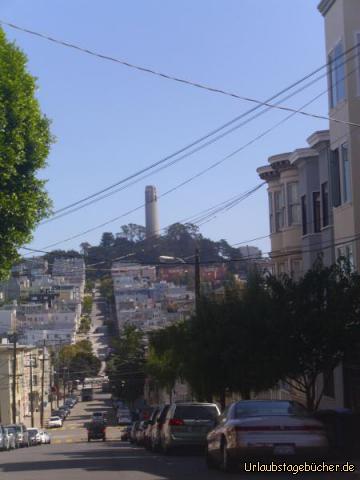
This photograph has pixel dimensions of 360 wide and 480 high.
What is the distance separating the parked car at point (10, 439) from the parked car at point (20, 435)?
863mm

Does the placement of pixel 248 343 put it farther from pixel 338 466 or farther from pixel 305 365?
pixel 338 466

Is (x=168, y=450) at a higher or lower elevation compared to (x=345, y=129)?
lower

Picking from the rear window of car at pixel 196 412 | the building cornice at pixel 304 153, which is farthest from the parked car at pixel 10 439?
the rear window of car at pixel 196 412

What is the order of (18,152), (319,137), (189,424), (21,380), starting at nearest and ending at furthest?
(18,152) < (189,424) < (319,137) < (21,380)

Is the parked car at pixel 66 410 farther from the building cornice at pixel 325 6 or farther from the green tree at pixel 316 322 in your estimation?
the green tree at pixel 316 322

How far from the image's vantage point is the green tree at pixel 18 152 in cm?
1828

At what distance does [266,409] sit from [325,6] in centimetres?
1700

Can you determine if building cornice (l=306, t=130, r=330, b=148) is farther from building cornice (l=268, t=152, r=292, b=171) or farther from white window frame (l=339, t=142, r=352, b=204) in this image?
building cornice (l=268, t=152, r=292, b=171)

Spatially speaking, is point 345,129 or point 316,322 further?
point 345,129

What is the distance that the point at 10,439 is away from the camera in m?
45.8

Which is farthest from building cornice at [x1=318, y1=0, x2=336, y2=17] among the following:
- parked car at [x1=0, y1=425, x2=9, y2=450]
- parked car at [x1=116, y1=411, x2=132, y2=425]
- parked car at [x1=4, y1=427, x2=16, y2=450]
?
parked car at [x1=116, y1=411, x2=132, y2=425]

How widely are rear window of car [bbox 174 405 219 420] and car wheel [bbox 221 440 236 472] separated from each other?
823 cm

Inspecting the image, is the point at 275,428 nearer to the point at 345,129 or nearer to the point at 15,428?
the point at 345,129

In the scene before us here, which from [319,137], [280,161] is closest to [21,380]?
[280,161]
